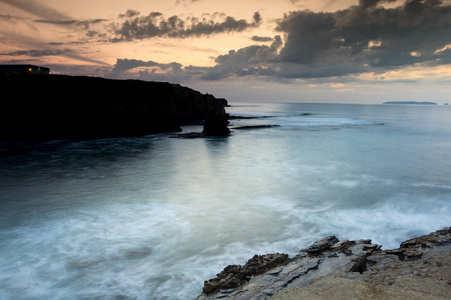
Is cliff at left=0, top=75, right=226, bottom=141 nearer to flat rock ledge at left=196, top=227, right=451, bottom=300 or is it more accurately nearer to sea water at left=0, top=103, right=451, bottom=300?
sea water at left=0, top=103, right=451, bottom=300

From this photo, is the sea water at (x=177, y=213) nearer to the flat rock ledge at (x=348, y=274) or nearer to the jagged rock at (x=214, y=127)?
the flat rock ledge at (x=348, y=274)

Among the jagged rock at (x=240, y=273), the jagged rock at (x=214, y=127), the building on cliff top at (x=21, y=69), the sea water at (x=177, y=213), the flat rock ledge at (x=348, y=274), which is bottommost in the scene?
the sea water at (x=177, y=213)

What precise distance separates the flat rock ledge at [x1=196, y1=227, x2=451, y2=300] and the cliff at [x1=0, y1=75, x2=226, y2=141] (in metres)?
33.9

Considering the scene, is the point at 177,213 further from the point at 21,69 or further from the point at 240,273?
the point at 21,69

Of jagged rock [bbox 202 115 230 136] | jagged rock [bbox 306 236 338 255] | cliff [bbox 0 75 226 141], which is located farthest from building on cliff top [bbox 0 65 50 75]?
jagged rock [bbox 306 236 338 255]

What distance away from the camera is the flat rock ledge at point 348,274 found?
12.9 feet

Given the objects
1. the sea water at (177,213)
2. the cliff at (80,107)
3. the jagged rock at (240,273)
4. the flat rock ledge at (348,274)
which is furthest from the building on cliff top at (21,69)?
the flat rock ledge at (348,274)

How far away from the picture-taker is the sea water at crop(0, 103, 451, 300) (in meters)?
6.80

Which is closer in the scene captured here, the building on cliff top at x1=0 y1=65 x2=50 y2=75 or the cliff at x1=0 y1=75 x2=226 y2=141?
the cliff at x1=0 y1=75 x2=226 y2=141

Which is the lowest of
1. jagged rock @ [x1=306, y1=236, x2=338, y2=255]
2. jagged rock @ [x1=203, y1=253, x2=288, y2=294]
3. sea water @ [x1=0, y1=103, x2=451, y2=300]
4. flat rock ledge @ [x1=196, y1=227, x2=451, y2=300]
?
sea water @ [x1=0, y1=103, x2=451, y2=300]

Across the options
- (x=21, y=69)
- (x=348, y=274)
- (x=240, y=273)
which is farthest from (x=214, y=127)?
(x=348, y=274)

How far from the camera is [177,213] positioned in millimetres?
11109

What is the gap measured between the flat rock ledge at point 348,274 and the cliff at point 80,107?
3388cm

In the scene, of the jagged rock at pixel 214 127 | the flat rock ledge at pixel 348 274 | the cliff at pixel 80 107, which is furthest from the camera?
the jagged rock at pixel 214 127
